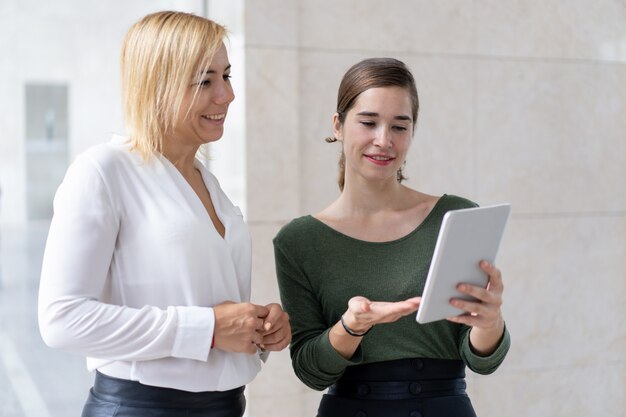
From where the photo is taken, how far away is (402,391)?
1.75 metres

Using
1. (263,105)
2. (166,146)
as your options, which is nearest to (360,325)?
(166,146)

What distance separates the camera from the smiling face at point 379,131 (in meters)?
1.81

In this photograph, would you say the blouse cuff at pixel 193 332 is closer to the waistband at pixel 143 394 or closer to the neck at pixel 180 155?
the waistband at pixel 143 394

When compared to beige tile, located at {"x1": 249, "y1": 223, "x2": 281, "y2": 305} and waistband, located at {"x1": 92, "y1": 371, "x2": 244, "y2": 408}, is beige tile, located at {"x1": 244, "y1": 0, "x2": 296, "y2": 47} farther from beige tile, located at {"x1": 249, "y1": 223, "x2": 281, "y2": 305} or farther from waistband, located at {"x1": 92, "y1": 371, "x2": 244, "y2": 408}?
waistband, located at {"x1": 92, "y1": 371, "x2": 244, "y2": 408}

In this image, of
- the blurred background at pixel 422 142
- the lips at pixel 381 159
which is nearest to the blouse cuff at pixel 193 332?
the lips at pixel 381 159

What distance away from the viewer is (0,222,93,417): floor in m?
2.95

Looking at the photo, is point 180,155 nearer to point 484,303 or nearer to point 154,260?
point 154,260

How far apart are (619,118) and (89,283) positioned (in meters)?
2.91

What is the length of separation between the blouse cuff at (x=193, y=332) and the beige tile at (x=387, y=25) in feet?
6.01

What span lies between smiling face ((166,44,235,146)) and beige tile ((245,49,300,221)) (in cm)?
139

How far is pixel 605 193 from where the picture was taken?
3697 millimetres

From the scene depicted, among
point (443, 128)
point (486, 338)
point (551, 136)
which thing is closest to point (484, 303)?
point (486, 338)

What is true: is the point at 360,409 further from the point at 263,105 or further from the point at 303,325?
the point at 263,105

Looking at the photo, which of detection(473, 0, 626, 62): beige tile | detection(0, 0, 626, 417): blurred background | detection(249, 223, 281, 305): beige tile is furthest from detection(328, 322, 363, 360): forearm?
detection(473, 0, 626, 62): beige tile
